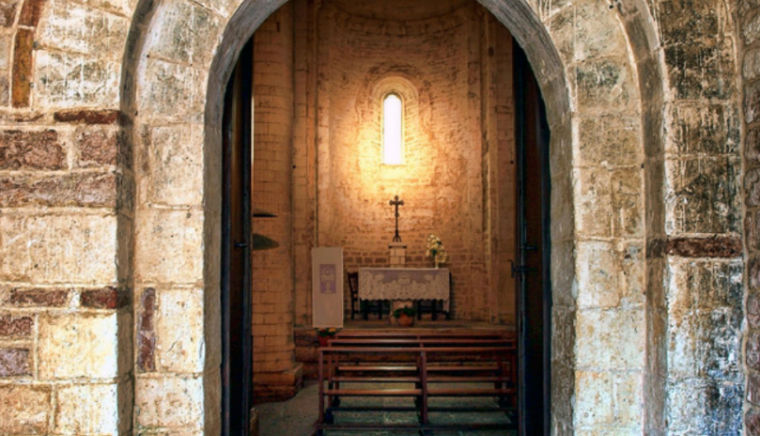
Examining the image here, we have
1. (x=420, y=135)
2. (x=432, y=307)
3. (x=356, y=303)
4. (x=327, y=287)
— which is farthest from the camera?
(x=420, y=135)

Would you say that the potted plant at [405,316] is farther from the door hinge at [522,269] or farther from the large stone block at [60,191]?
the large stone block at [60,191]

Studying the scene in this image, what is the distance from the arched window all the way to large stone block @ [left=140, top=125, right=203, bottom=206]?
31.5 ft

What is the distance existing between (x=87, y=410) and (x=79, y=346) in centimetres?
27

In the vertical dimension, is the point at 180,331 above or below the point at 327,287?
above

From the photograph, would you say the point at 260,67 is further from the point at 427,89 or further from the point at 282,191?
the point at 427,89

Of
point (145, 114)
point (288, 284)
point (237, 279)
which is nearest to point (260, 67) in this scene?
point (288, 284)

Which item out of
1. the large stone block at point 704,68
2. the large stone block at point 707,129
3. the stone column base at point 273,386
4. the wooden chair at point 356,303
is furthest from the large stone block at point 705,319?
the wooden chair at point 356,303

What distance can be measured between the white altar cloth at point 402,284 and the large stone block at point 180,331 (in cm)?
744

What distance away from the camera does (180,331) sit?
9.09 ft

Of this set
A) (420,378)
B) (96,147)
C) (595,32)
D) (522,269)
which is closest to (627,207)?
(595,32)

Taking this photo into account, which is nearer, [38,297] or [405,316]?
[38,297]

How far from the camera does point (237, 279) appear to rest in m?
4.04

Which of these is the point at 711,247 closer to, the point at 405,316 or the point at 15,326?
the point at 15,326

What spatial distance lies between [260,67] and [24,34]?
17.3 feet
